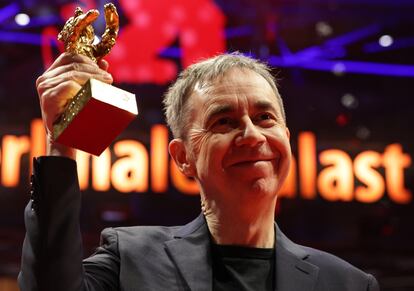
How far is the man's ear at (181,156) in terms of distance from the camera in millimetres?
1859

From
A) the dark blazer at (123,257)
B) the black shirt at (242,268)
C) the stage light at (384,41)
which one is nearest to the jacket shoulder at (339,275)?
the dark blazer at (123,257)

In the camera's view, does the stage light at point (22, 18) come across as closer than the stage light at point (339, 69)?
Yes

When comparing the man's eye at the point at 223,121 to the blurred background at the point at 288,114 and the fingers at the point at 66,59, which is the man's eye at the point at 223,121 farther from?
the blurred background at the point at 288,114

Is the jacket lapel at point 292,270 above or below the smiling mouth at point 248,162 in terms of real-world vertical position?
below

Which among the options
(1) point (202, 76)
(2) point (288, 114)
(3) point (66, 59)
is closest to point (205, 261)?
(1) point (202, 76)

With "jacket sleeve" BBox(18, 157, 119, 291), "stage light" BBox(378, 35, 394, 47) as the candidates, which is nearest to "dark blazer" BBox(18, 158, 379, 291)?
"jacket sleeve" BBox(18, 157, 119, 291)

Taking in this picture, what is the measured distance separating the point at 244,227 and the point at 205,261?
0.47 feet

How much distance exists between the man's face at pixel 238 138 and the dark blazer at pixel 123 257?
0.19 meters

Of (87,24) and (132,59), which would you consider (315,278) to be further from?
(132,59)

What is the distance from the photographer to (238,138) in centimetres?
164

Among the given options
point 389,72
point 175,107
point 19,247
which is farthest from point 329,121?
point 175,107

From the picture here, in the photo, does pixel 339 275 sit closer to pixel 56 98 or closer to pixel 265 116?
pixel 265 116

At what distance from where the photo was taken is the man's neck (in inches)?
66.4

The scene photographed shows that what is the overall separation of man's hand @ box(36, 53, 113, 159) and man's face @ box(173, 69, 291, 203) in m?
0.42
